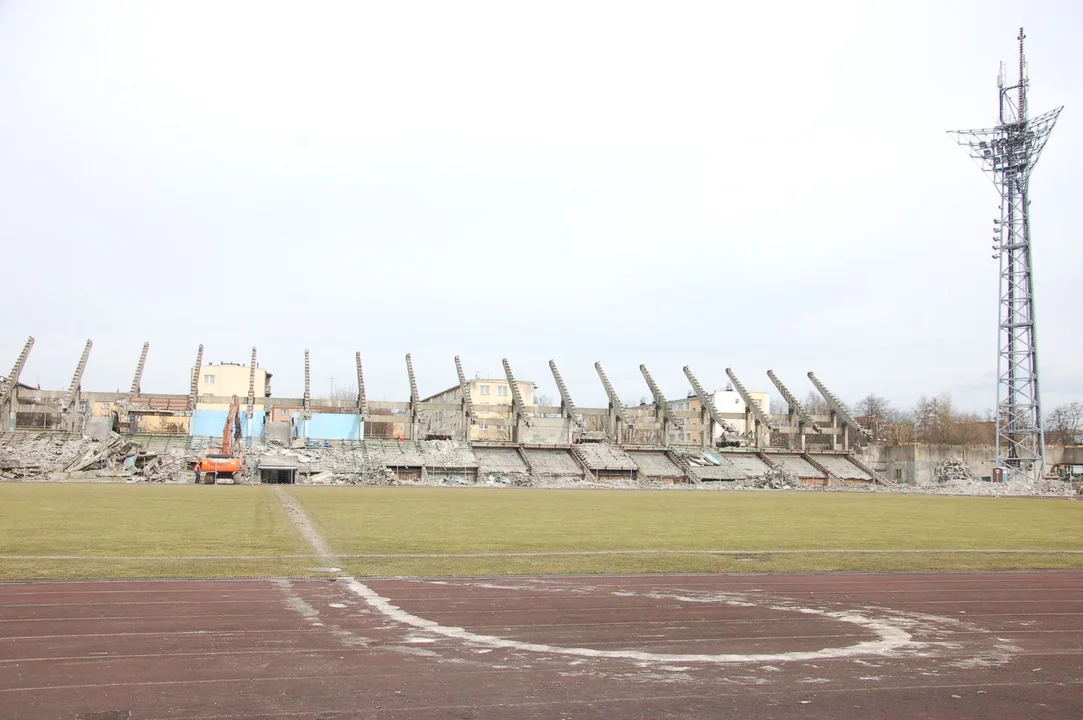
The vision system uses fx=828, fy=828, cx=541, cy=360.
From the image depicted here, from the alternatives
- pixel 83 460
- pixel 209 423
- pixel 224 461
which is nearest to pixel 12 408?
pixel 83 460

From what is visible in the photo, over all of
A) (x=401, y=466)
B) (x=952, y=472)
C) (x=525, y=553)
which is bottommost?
(x=401, y=466)

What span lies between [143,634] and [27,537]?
1280 centimetres

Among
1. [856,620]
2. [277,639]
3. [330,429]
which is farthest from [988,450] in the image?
[277,639]

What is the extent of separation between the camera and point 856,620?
12422mm

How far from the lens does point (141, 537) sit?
21406 mm

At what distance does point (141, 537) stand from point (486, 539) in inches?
353

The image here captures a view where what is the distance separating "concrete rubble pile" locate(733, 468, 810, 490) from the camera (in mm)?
74938

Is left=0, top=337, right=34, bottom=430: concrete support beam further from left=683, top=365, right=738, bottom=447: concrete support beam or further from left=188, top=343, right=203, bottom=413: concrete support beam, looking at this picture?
left=683, top=365, right=738, bottom=447: concrete support beam

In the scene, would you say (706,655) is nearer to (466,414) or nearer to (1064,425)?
(466,414)

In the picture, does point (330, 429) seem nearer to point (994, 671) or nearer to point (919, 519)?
point (919, 519)

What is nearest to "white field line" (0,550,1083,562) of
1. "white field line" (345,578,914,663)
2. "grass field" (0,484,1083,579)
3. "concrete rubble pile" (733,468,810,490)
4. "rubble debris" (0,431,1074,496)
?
"grass field" (0,484,1083,579)

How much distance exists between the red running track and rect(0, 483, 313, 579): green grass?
2.00 meters

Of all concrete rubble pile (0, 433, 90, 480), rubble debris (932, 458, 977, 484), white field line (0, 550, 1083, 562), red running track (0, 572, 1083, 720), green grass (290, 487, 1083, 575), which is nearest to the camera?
red running track (0, 572, 1083, 720)

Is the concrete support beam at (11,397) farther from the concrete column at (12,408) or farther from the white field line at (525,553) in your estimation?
the white field line at (525,553)
